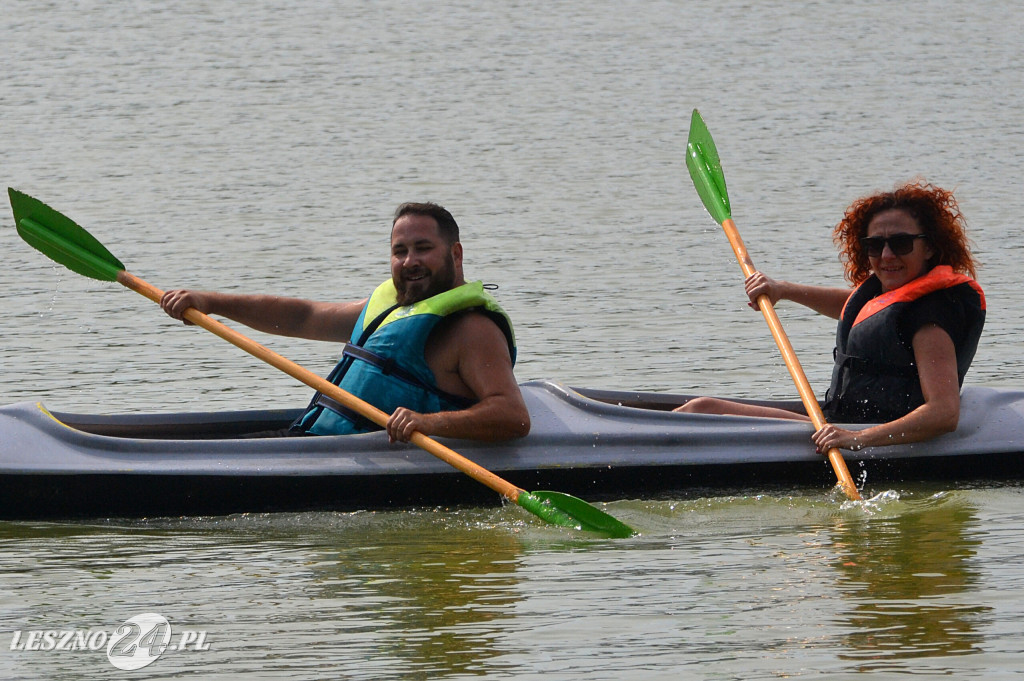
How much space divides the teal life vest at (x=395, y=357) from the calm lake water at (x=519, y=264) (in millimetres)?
345

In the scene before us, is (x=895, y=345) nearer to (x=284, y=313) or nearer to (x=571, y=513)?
(x=571, y=513)

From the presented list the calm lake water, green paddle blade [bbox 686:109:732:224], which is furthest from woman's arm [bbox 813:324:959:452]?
green paddle blade [bbox 686:109:732:224]

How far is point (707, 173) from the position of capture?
23.1 ft

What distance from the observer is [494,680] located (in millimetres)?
3543

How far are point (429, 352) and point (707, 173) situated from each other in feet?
7.97

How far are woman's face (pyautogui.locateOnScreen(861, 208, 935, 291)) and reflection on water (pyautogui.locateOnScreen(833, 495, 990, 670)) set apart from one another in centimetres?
72

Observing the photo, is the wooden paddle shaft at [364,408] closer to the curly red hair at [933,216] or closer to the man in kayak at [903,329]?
the man in kayak at [903,329]

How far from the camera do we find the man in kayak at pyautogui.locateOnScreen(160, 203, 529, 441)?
489 cm

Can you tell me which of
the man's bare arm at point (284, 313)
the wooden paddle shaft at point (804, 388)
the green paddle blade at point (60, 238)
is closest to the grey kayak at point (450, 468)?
the wooden paddle shaft at point (804, 388)

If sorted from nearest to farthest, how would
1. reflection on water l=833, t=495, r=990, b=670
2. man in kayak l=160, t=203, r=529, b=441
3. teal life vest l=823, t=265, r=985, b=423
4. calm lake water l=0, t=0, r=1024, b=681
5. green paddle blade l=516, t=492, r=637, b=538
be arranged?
reflection on water l=833, t=495, r=990, b=670
calm lake water l=0, t=0, r=1024, b=681
green paddle blade l=516, t=492, r=637, b=538
man in kayak l=160, t=203, r=529, b=441
teal life vest l=823, t=265, r=985, b=423

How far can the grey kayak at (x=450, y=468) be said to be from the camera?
193 inches

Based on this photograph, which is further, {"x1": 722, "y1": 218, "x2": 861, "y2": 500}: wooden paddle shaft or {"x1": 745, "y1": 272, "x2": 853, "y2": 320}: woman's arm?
{"x1": 745, "y1": 272, "x2": 853, "y2": 320}: woman's arm

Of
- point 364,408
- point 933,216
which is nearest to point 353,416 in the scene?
point 364,408

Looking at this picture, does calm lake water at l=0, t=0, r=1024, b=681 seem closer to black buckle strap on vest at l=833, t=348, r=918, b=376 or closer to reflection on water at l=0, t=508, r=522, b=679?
reflection on water at l=0, t=508, r=522, b=679
